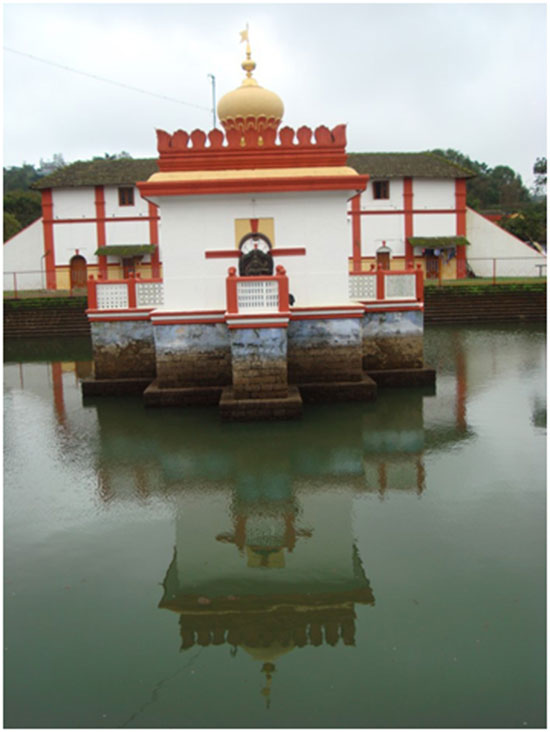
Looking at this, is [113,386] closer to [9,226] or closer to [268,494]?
[268,494]

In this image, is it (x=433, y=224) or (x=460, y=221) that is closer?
(x=433, y=224)

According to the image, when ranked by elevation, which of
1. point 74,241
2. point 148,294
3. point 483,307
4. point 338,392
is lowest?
point 338,392

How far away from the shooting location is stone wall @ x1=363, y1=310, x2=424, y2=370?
11.5 m

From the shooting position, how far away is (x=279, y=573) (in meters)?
5.09

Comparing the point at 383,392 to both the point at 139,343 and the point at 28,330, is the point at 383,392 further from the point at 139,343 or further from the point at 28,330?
the point at 28,330

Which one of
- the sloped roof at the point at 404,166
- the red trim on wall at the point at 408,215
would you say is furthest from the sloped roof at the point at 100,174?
the red trim on wall at the point at 408,215

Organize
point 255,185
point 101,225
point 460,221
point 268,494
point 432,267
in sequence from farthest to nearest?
point 432,267 < point 460,221 < point 101,225 < point 255,185 < point 268,494

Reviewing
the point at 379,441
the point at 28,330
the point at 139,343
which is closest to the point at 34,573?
the point at 379,441

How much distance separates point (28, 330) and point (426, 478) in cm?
1791

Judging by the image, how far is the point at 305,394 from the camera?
410 inches

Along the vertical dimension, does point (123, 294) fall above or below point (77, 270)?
below

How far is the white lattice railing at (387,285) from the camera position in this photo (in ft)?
37.7

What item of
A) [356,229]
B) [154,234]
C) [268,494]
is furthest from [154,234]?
[268,494]

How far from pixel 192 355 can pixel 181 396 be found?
2.15ft
